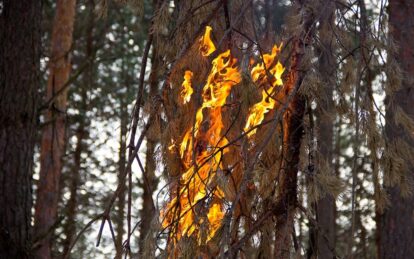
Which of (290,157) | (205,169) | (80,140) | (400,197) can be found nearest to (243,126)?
(290,157)

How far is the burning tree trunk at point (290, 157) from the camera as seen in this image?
3.16 m

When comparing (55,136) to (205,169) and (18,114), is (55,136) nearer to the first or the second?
(18,114)

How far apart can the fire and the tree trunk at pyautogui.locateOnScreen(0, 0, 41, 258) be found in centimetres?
139

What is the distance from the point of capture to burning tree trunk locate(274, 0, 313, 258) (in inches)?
124

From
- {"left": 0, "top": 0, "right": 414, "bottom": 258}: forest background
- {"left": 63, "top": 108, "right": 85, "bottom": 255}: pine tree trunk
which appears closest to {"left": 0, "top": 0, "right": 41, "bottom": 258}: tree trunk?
{"left": 0, "top": 0, "right": 414, "bottom": 258}: forest background

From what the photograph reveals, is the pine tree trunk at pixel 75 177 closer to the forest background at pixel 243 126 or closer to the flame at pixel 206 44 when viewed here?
the forest background at pixel 243 126

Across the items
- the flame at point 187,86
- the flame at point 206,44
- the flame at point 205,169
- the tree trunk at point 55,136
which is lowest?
the flame at point 205,169

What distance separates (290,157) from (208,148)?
1.36ft

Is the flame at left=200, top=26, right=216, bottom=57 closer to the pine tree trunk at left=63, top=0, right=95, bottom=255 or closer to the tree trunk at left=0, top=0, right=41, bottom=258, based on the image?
the tree trunk at left=0, top=0, right=41, bottom=258

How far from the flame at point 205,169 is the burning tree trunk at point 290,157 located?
299 mm

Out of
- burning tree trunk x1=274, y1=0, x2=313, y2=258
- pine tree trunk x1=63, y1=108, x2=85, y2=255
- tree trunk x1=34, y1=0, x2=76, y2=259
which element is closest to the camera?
burning tree trunk x1=274, y1=0, x2=313, y2=258

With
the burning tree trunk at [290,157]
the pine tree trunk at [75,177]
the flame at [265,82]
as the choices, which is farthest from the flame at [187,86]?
the pine tree trunk at [75,177]

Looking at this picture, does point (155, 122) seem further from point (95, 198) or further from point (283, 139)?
point (95, 198)

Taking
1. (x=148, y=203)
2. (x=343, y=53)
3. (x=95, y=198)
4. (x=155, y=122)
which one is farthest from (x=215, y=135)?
(x=95, y=198)
